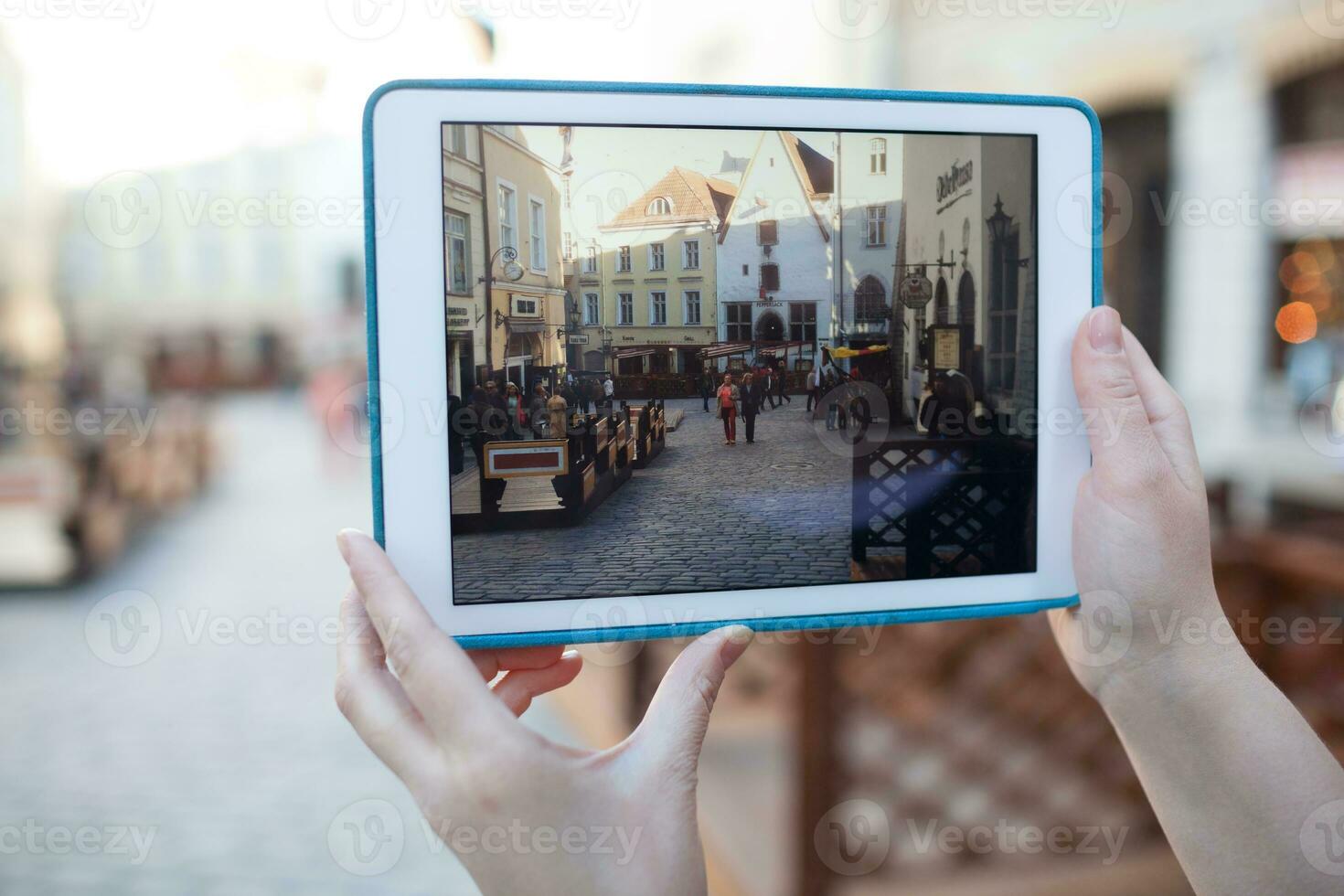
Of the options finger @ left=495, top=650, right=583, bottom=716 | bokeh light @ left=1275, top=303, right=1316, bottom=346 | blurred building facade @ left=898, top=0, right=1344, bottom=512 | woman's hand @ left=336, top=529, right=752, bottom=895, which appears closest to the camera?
Result: woman's hand @ left=336, top=529, right=752, bottom=895

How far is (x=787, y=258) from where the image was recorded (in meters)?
1.40

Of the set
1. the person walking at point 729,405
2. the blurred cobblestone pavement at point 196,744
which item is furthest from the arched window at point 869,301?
the blurred cobblestone pavement at point 196,744

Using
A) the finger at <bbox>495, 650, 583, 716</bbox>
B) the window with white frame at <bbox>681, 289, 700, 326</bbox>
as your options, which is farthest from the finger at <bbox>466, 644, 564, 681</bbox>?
the window with white frame at <bbox>681, 289, 700, 326</bbox>

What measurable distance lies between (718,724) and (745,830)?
1.03 meters

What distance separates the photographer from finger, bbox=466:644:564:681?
1.44m

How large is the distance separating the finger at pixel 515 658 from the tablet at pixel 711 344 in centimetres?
9

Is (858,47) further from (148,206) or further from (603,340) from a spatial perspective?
(603,340)

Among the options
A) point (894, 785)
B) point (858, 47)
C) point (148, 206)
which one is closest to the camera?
point (148, 206)

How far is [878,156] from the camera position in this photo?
140cm

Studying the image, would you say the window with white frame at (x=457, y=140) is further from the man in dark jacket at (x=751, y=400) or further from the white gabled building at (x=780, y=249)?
the man in dark jacket at (x=751, y=400)

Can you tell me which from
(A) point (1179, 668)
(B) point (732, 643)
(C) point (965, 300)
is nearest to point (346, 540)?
(B) point (732, 643)

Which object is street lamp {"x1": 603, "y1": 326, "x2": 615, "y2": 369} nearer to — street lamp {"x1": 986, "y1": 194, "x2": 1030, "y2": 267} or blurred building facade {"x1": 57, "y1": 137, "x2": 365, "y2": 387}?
street lamp {"x1": 986, "y1": 194, "x2": 1030, "y2": 267}

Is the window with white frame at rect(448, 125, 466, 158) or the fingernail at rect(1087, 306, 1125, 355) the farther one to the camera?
the fingernail at rect(1087, 306, 1125, 355)

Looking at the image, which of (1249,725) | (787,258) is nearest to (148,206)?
(787,258)
